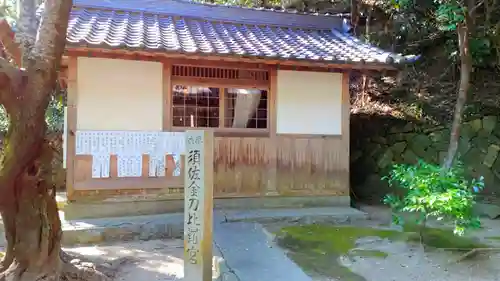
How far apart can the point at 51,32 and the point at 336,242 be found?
4701 mm

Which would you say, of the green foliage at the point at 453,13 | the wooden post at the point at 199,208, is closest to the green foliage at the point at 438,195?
the wooden post at the point at 199,208

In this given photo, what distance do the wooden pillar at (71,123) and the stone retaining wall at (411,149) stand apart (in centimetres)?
657

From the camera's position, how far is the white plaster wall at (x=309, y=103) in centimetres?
781

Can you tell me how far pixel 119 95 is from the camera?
6.95 metres

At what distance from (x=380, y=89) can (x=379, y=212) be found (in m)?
5.15

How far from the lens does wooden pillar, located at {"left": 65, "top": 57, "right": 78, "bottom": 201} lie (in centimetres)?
666

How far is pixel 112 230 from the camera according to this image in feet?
20.7

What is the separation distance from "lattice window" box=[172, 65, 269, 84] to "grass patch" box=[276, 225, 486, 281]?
9.89ft

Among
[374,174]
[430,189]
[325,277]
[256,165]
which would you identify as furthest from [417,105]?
[325,277]

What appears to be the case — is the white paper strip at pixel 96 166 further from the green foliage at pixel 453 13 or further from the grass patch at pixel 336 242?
the green foliage at pixel 453 13

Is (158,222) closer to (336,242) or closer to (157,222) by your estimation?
(157,222)

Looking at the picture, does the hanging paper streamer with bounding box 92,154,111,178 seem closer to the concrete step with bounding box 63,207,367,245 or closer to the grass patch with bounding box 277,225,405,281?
the concrete step with bounding box 63,207,367,245

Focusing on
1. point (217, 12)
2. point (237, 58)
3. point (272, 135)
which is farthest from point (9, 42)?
point (217, 12)

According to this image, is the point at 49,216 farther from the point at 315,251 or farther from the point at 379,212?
the point at 379,212
